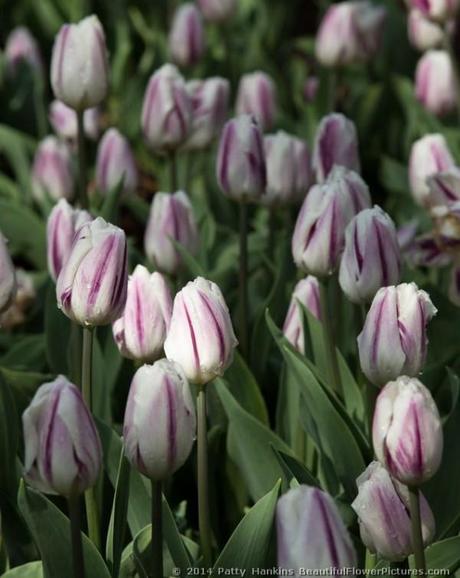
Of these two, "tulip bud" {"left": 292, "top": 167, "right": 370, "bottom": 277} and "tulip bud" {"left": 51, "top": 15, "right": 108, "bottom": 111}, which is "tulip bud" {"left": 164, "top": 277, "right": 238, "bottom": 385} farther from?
"tulip bud" {"left": 51, "top": 15, "right": 108, "bottom": 111}

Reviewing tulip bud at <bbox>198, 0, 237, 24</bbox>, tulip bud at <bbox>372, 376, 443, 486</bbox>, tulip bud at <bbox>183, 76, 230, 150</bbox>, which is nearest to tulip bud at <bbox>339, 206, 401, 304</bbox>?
tulip bud at <bbox>372, 376, 443, 486</bbox>

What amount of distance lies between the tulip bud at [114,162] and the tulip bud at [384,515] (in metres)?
1.37

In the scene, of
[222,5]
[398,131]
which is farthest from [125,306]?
[398,131]

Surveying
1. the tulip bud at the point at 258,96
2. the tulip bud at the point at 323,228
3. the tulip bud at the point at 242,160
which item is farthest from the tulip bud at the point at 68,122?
the tulip bud at the point at 323,228

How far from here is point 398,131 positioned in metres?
3.46

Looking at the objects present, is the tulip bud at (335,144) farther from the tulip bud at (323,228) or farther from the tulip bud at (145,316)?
the tulip bud at (145,316)

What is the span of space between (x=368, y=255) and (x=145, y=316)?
0.28 m

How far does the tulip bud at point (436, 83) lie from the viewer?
114 inches

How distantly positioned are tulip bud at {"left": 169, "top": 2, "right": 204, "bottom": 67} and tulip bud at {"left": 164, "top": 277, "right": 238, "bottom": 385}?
1.79 meters

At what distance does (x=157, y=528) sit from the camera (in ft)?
4.41

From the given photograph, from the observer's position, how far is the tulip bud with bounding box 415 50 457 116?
290cm

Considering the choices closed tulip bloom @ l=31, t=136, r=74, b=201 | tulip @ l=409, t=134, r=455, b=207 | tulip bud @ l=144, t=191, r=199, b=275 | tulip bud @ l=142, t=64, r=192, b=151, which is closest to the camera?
tulip bud @ l=144, t=191, r=199, b=275

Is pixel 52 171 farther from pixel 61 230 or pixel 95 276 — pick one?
pixel 95 276

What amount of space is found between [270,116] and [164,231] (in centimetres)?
87
